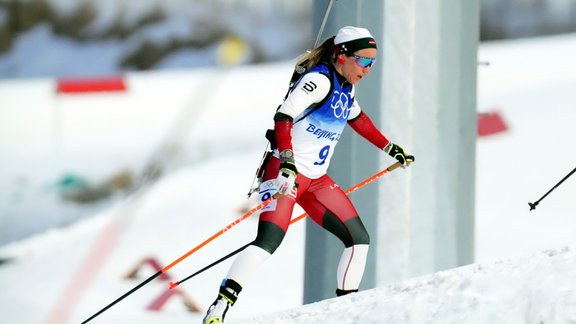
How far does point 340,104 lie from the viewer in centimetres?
527

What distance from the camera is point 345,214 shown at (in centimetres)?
527

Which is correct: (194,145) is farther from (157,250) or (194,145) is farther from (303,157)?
(303,157)

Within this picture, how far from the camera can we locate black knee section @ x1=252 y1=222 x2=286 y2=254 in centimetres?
511

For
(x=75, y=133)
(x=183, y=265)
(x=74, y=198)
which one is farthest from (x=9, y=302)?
(x=75, y=133)

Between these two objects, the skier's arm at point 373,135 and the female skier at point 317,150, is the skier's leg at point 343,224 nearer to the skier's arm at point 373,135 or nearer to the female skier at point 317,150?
the female skier at point 317,150

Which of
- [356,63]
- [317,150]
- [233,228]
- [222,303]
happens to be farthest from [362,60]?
[233,228]

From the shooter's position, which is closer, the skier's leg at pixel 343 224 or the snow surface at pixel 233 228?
the skier's leg at pixel 343 224

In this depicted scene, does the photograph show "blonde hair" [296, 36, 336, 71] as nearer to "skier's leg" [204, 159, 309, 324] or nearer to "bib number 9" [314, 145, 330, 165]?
"bib number 9" [314, 145, 330, 165]

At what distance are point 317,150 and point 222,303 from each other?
0.76 m

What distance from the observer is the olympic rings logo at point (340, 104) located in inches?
206

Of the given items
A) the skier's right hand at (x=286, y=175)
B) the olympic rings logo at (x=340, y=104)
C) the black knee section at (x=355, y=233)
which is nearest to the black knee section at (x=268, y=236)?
the skier's right hand at (x=286, y=175)

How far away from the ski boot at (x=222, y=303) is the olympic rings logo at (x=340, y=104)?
83 cm

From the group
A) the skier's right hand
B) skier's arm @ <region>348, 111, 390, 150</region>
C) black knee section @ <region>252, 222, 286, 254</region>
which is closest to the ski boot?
black knee section @ <region>252, 222, 286, 254</region>

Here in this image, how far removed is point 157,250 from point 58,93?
7.09 metres
